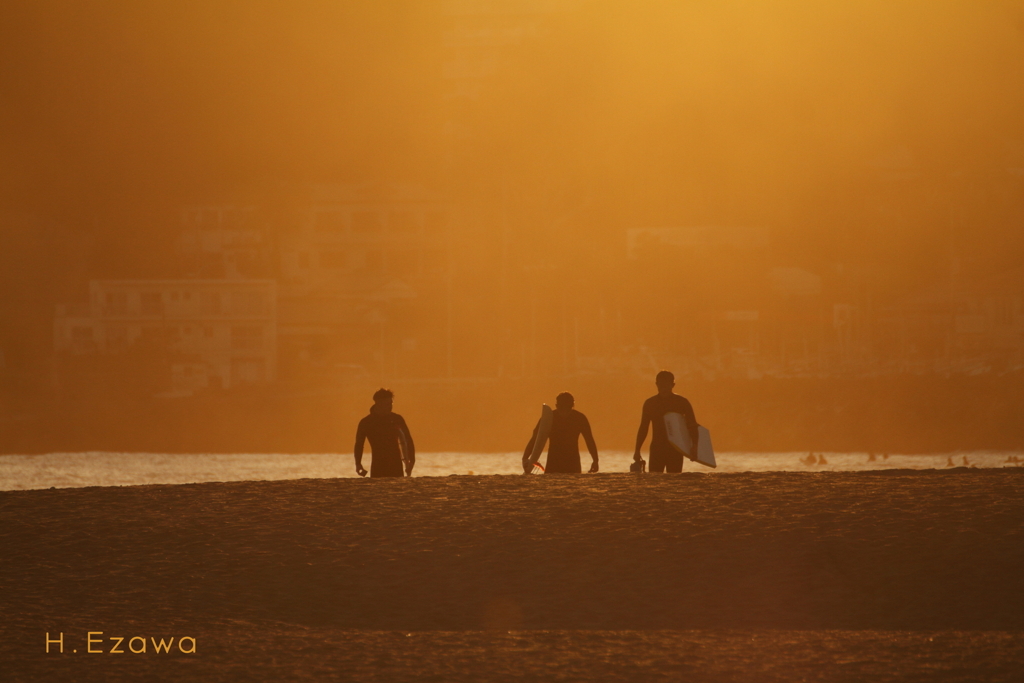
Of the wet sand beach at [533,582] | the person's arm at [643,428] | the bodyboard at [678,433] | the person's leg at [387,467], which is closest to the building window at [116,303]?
the person's leg at [387,467]

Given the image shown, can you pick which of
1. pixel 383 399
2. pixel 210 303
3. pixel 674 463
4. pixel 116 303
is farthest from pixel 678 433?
pixel 116 303

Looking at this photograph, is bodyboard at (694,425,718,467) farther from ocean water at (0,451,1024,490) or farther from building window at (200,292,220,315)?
building window at (200,292,220,315)

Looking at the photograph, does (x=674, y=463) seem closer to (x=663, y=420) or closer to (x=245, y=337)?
(x=663, y=420)

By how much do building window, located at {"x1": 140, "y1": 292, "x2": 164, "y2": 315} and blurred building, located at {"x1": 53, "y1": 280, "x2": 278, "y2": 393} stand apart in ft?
0.07

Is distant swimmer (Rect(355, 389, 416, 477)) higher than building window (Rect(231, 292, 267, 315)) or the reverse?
the reverse

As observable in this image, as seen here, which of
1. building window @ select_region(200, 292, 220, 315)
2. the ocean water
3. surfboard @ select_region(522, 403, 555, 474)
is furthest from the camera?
building window @ select_region(200, 292, 220, 315)

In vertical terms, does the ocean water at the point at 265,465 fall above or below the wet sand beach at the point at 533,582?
below

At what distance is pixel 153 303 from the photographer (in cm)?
6431

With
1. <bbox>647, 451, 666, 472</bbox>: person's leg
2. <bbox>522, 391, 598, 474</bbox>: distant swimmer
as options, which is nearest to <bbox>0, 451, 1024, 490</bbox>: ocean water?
<bbox>522, 391, 598, 474</bbox>: distant swimmer

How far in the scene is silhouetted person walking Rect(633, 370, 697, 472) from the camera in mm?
10719

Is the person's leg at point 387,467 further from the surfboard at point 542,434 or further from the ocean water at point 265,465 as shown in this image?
the ocean water at point 265,465

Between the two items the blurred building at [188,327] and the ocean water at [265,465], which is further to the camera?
the blurred building at [188,327]

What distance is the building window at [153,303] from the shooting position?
64250mm

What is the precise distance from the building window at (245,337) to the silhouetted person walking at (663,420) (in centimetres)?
5492
